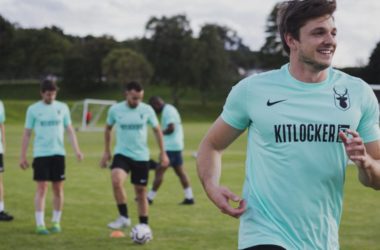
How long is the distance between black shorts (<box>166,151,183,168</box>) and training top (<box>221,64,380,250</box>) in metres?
9.26

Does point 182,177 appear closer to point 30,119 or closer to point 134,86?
point 134,86

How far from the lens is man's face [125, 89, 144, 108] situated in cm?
957

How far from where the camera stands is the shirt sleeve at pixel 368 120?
3537 millimetres

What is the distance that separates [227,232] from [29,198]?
525cm

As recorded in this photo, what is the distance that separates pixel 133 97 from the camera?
961 cm

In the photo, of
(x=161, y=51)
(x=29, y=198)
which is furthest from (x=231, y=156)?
(x=161, y=51)

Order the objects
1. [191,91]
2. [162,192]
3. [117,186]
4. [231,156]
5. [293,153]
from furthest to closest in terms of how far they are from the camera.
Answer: [191,91] < [231,156] < [162,192] < [117,186] < [293,153]

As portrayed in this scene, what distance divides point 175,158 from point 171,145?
0.29m

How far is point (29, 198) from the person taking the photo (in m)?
13.0

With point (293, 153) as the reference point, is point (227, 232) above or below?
below

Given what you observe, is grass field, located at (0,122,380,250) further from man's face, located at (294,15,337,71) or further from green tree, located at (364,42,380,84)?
man's face, located at (294,15,337,71)

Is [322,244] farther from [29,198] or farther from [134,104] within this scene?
[29,198]

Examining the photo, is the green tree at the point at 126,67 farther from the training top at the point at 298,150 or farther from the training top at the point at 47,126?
the training top at the point at 298,150

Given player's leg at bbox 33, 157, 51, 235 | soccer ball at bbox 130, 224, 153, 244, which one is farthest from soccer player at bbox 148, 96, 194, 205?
soccer ball at bbox 130, 224, 153, 244
